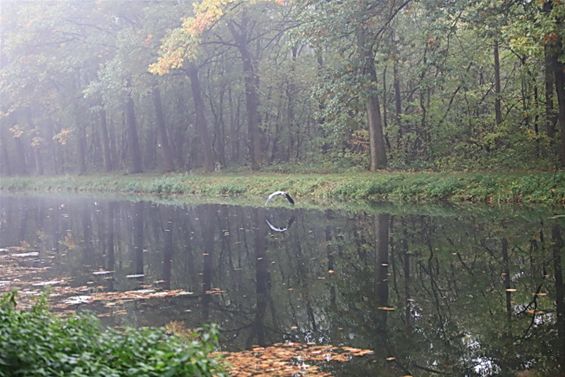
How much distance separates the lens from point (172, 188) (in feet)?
122

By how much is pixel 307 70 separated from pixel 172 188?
33.9ft

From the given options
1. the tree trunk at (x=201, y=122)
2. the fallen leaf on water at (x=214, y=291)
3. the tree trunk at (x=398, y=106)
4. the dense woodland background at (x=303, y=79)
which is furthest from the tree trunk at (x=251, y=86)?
the fallen leaf on water at (x=214, y=291)

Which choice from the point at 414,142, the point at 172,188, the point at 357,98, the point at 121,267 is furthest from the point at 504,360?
the point at 172,188

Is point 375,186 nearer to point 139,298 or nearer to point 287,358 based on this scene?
point 139,298

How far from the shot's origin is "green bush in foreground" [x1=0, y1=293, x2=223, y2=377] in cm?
425

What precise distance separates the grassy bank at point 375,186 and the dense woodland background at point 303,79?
151 cm

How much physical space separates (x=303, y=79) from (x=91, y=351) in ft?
117

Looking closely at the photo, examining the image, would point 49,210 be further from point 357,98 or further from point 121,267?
point 121,267

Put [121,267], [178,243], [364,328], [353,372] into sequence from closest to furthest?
[353,372], [364,328], [121,267], [178,243]

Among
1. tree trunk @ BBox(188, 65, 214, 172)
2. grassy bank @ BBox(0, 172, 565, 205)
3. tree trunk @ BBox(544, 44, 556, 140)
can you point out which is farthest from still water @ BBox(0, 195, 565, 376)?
tree trunk @ BBox(188, 65, 214, 172)

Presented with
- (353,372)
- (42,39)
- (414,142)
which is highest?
(42,39)

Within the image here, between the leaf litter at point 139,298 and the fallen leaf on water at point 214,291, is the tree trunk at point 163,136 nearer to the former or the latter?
the leaf litter at point 139,298

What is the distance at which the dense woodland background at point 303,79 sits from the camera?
2250 centimetres

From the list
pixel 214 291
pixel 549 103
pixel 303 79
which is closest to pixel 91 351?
pixel 214 291
